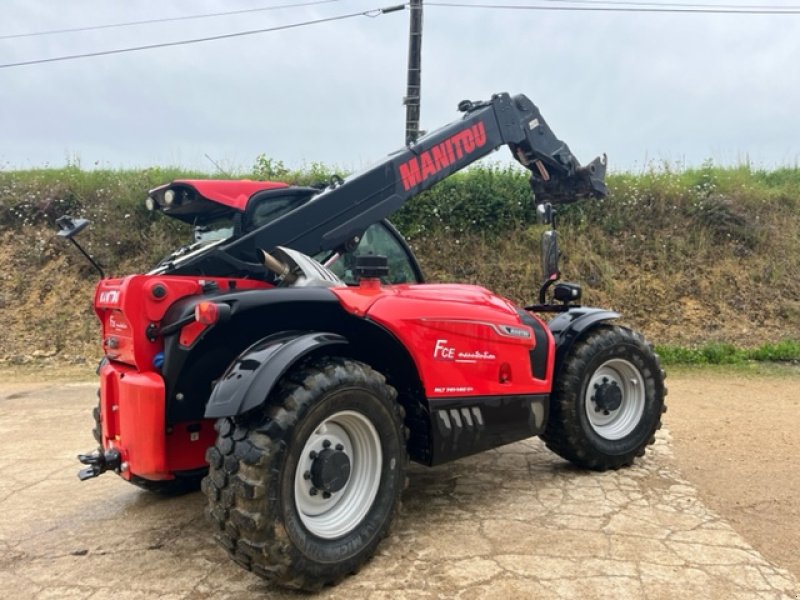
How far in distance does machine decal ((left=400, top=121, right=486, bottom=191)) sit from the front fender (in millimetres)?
1740

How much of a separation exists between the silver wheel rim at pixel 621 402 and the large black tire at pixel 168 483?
2647 millimetres

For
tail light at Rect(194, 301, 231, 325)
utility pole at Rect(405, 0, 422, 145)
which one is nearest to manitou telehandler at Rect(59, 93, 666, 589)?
tail light at Rect(194, 301, 231, 325)

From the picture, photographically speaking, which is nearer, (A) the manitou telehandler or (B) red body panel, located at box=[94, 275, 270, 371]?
(A) the manitou telehandler

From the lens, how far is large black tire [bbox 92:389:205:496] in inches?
154

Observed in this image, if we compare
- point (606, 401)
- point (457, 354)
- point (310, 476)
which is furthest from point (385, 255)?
point (310, 476)

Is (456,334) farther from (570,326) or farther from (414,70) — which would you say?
(414,70)

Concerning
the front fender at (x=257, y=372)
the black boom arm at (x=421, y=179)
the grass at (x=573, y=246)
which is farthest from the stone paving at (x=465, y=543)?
the grass at (x=573, y=246)

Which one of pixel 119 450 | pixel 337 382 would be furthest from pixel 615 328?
pixel 119 450

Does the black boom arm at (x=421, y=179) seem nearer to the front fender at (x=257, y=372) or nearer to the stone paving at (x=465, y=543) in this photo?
the front fender at (x=257, y=372)

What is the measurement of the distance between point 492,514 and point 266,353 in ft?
5.64

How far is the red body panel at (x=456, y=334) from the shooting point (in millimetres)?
3363

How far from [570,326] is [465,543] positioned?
1.80 meters

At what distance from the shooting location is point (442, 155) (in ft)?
15.1

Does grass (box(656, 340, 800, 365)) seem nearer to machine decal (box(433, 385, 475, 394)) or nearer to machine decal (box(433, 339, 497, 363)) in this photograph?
machine decal (box(433, 339, 497, 363))
